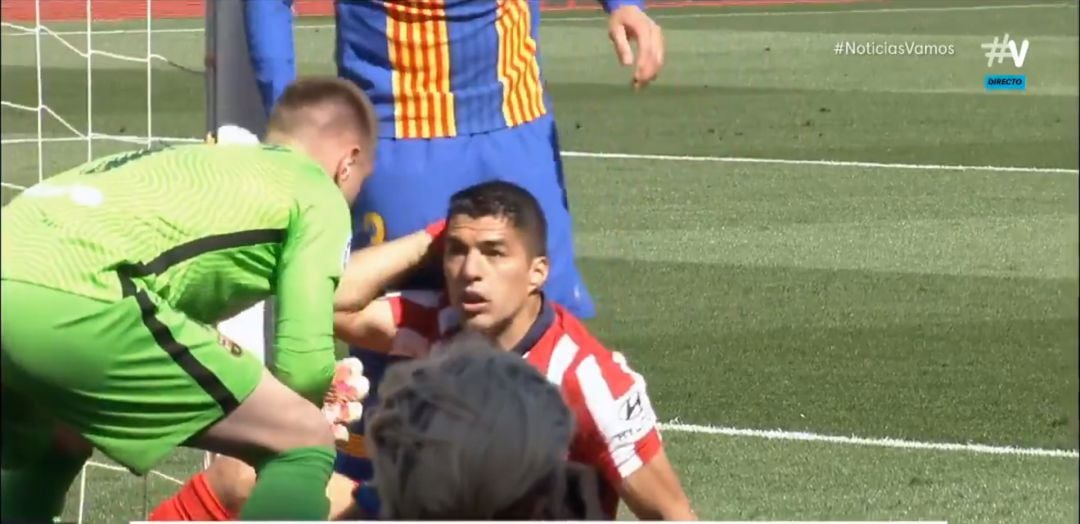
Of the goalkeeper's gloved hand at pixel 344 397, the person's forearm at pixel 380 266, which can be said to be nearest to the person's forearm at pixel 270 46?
the person's forearm at pixel 380 266

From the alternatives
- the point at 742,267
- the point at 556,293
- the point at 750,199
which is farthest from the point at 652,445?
the point at 750,199

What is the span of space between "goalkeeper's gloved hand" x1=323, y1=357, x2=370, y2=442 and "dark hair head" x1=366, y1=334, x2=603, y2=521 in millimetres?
1433

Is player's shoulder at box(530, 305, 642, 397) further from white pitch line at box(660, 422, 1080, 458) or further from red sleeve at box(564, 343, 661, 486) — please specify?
white pitch line at box(660, 422, 1080, 458)

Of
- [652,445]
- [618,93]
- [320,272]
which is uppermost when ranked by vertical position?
[320,272]

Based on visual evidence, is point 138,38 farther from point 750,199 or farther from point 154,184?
point 154,184

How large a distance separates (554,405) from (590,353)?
164cm

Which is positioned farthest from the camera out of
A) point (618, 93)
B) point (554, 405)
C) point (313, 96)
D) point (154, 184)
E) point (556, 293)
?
point (618, 93)

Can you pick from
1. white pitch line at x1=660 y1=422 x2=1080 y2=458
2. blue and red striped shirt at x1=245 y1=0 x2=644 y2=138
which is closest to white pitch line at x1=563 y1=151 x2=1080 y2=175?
white pitch line at x1=660 y1=422 x2=1080 y2=458

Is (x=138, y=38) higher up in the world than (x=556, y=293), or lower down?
lower down

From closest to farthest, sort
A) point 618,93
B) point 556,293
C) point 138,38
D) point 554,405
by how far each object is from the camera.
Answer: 1. point 554,405
2. point 556,293
3. point 138,38
4. point 618,93

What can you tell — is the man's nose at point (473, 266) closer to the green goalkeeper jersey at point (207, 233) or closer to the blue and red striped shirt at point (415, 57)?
the blue and red striped shirt at point (415, 57)

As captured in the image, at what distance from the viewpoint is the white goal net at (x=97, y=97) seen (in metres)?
3.63

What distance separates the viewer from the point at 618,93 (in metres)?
14.9

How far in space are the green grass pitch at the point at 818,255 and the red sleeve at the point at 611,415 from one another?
98 cm
